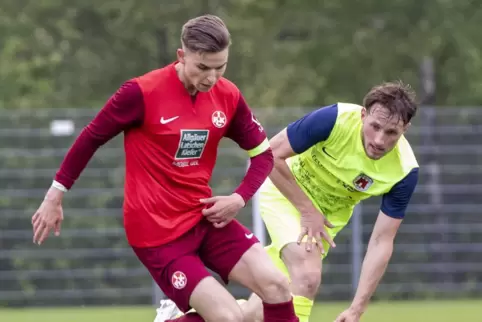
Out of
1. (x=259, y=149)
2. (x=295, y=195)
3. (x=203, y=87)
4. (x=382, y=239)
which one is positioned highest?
(x=203, y=87)

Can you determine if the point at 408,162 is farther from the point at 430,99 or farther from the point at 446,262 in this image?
the point at 430,99

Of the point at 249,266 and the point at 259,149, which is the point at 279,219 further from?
the point at 249,266

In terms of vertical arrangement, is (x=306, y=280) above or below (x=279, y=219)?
below

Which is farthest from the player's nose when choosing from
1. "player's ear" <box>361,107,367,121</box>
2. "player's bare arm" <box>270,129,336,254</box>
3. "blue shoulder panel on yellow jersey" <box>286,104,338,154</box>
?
"player's bare arm" <box>270,129,336,254</box>

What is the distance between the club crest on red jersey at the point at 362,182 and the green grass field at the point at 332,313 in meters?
→ 3.74

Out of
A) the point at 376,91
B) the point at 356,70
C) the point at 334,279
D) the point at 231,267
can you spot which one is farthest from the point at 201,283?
the point at 356,70

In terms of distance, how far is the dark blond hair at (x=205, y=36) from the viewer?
566cm

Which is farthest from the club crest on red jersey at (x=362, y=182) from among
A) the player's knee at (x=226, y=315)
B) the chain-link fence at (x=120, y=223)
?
the chain-link fence at (x=120, y=223)

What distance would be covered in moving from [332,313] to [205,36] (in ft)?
20.4

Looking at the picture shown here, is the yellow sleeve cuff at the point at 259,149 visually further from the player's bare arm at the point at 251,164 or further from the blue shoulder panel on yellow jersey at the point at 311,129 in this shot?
the blue shoulder panel on yellow jersey at the point at 311,129

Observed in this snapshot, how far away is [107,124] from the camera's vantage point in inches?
226

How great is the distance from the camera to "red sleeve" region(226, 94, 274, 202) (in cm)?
609

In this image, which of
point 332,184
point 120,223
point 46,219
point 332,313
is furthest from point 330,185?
point 120,223

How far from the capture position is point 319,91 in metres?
18.5
